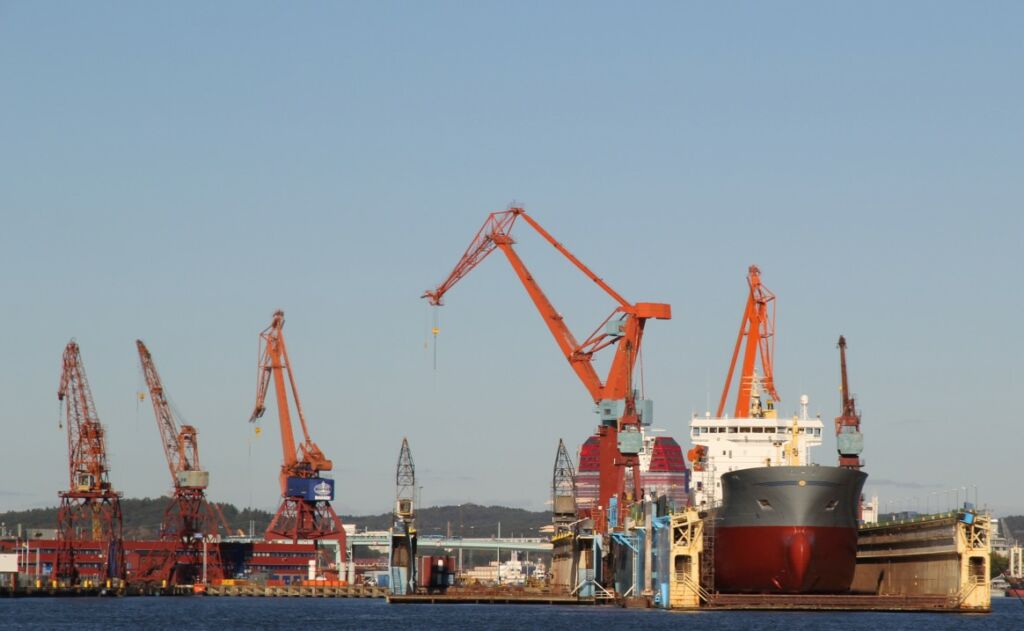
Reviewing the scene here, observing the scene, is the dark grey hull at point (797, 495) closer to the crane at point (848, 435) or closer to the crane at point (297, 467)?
the crane at point (848, 435)

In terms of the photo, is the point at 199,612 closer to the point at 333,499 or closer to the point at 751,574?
the point at 751,574

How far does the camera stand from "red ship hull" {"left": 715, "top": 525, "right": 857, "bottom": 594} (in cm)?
8194

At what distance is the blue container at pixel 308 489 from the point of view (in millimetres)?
178500

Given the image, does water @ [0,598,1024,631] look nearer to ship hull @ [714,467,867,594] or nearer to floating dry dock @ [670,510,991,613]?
floating dry dock @ [670,510,991,613]

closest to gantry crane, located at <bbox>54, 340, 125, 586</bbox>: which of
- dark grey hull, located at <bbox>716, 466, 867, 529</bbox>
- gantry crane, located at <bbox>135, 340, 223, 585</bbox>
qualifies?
gantry crane, located at <bbox>135, 340, 223, 585</bbox>

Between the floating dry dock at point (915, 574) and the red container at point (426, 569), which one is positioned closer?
the floating dry dock at point (915, 574)

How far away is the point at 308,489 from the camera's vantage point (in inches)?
7032

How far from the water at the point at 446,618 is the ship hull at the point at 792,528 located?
1920mm

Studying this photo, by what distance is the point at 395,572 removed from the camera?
409 feet

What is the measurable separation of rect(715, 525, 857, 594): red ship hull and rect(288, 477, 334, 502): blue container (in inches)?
3857

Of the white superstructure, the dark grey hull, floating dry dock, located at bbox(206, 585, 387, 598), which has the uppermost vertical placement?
the white superstructure

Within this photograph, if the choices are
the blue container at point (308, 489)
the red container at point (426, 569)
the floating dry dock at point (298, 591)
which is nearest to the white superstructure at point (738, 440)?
the red container at point (426, 569)

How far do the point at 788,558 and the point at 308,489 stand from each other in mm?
102504

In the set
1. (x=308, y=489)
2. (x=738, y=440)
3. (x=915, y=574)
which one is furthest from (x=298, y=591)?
(x=915, y=574)
